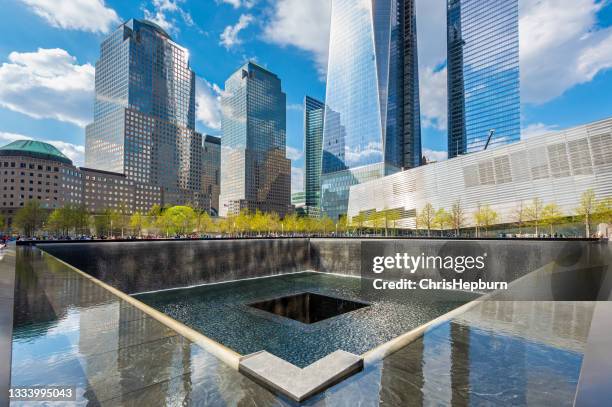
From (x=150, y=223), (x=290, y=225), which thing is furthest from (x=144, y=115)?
(x=290, y=225)

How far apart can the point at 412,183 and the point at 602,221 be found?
118 feet

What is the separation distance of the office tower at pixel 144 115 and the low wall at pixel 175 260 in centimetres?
12986

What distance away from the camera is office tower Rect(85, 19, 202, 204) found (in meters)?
141

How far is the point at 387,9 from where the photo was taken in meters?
120

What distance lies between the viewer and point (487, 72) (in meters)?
A: 118

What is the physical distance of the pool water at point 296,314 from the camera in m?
12.6

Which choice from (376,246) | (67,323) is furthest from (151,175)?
(67,323)

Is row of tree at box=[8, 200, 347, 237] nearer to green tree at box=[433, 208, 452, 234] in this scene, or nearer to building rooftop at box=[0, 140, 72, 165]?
green tree at box=[433, 208, 452, 234]

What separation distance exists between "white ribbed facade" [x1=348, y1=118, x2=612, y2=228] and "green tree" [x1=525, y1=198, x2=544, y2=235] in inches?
50.3

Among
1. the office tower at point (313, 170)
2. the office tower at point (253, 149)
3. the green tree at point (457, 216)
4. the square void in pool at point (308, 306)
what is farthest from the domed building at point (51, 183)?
the green tree at point (457, 216)

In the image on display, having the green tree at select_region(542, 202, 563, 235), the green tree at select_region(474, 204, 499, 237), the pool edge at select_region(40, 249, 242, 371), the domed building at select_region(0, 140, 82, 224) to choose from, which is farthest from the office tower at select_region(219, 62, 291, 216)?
the pool edge at select_region(40, 249, 242, 371)

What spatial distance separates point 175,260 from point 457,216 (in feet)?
183

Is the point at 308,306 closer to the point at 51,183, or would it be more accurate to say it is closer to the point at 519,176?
the point at 519,176

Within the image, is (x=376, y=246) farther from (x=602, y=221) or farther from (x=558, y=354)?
(x=602, y=221)
